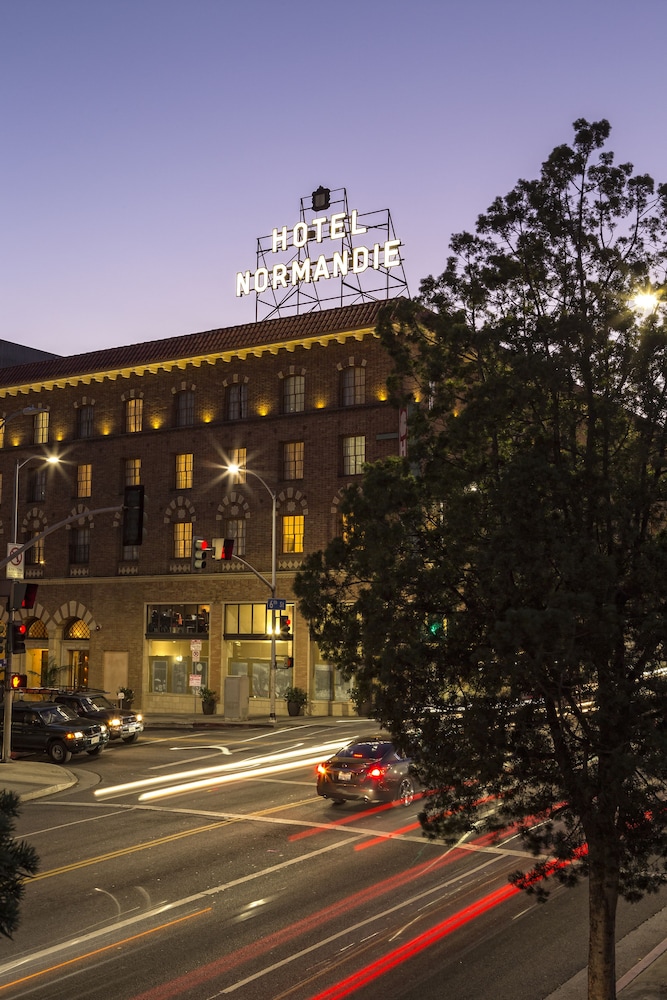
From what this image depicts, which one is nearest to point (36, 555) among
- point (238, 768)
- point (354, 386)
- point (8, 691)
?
point (354, 386)

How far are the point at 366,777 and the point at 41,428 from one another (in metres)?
40.7

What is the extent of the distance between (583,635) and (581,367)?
276cm

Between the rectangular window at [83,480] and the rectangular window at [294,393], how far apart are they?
41.2ft

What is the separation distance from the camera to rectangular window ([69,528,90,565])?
54906 millimetres

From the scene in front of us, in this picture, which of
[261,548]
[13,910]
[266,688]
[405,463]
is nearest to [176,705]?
[266,688]

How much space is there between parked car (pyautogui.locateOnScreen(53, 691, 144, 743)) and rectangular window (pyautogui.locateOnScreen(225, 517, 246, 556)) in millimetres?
13420

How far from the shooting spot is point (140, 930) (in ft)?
45.4

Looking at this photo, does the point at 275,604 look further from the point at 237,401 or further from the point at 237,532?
the point at 237,401

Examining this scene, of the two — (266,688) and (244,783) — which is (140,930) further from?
(266,688)

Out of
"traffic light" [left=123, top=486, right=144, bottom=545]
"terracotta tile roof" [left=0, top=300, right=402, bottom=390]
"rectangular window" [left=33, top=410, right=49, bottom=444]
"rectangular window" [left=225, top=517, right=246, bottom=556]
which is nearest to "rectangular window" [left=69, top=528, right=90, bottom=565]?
"rectangular window" [left=33, top=410, right=49, bottom=444]

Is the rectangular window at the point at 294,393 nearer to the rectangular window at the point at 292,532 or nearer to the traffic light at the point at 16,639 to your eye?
the rectangular window at the point at 292,532

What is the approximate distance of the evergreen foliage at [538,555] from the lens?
9539 mm

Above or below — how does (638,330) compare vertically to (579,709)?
above

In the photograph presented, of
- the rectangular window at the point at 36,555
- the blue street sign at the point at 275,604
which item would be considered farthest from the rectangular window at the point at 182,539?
the blue street sign at the point at 275,604
